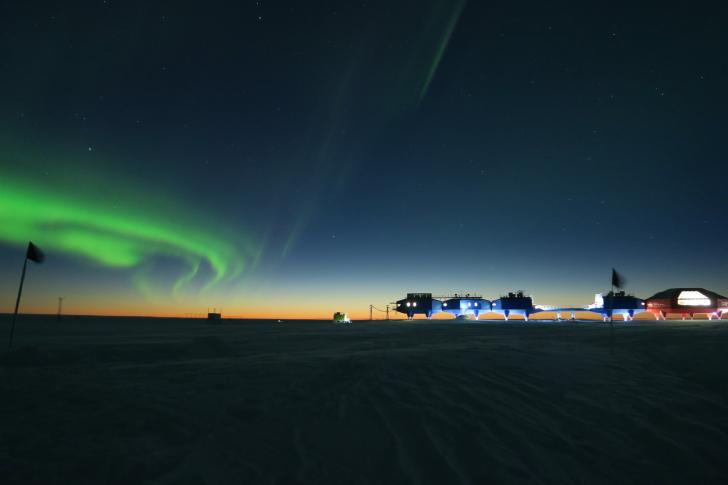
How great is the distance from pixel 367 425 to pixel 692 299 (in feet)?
357

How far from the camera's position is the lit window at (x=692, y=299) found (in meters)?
82.6

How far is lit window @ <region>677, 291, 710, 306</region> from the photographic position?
82562 mm

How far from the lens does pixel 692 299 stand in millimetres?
83750

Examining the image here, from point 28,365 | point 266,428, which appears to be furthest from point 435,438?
point 28,365

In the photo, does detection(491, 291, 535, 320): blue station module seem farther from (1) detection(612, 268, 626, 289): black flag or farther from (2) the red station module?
(1) detection(612, 268, 626, 289): black flag

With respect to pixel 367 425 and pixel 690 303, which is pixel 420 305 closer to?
pixel 690 303

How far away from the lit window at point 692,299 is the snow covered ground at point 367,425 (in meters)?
99.1

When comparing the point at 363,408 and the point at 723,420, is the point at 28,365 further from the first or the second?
the point at 723,420

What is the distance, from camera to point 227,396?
7445 millimetres

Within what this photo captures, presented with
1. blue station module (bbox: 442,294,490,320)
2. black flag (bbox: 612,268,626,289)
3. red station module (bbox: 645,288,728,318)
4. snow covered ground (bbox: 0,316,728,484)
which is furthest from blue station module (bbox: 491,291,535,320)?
snow covered ground (bbox: 0,316,728,484)

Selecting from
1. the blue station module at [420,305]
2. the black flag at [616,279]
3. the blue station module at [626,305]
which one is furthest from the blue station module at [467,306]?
the black flag at [616,279]

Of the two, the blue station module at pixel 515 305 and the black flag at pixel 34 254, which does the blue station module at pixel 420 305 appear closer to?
the blue station module at pixel 515 305

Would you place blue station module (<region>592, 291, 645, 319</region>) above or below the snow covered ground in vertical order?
above

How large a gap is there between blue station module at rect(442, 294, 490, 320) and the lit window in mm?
45259
